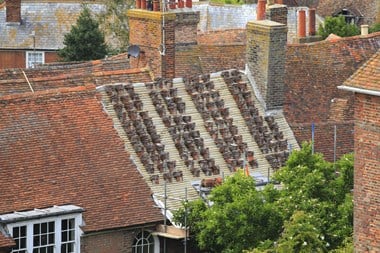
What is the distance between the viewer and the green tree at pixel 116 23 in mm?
87938

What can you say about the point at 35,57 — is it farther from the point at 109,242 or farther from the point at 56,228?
the point at 56,228

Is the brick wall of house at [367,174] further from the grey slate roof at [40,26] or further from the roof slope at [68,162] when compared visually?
the grey slate roof at [40,26]

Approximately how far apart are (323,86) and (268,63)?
19.4ft

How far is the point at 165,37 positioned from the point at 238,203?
10828 mm

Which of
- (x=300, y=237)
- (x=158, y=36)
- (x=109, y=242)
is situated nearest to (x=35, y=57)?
(x=158, y=36)

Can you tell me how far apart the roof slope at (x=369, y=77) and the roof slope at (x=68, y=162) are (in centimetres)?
1104

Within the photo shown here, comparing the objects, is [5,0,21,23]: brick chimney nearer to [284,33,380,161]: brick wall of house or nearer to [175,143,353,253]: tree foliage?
[284,33,380,161]: brick wall of house

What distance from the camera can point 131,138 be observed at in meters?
51.1

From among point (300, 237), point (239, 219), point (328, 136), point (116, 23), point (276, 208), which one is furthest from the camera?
point (116, 23)

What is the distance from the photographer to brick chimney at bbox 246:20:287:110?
55.4m

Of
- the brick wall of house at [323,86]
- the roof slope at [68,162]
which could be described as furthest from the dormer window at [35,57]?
the roof slope at [68,162]

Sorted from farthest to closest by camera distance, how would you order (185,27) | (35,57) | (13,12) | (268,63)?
1. (13,12)
2. (35,57)
3. (185,27)
4. (268,63)

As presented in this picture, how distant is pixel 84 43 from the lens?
82250mm

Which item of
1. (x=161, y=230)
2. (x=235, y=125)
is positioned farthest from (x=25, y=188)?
(x=235, y=125)
